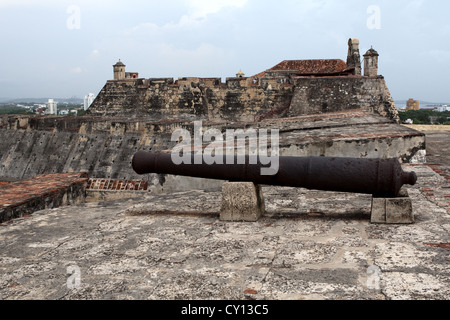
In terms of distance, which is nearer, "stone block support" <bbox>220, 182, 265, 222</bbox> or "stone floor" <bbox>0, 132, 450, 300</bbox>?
"stone floor" <bbox>0, 132, 450, 300</bbox>

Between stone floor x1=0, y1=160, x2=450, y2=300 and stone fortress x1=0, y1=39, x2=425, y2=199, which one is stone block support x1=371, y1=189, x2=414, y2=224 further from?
stone fortress x1=0, y1=39, x2=425, y2=199

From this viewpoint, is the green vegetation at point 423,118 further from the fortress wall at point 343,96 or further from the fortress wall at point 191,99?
the fortress wall at point 191,99

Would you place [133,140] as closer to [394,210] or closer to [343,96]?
[343,96]

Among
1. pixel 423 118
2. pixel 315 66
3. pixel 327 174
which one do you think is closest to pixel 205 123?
pixel 327 174

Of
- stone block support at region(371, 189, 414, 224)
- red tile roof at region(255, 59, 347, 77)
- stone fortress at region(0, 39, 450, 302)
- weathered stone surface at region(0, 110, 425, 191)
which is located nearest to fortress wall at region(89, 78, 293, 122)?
weathered stone surface at region(0, 110, 425, 191)

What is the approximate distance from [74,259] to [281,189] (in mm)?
2813

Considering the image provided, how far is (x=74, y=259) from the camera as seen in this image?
336 cm

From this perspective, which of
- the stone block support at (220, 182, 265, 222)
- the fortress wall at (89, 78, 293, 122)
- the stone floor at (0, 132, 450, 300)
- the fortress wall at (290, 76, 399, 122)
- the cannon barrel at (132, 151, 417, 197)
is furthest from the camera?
the fortress wall at (89, 78, 293, 122)

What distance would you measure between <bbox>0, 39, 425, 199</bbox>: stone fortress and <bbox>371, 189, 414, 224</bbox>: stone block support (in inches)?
102

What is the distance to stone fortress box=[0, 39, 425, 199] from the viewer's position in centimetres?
680

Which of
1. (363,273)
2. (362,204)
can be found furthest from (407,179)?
(363,273)
